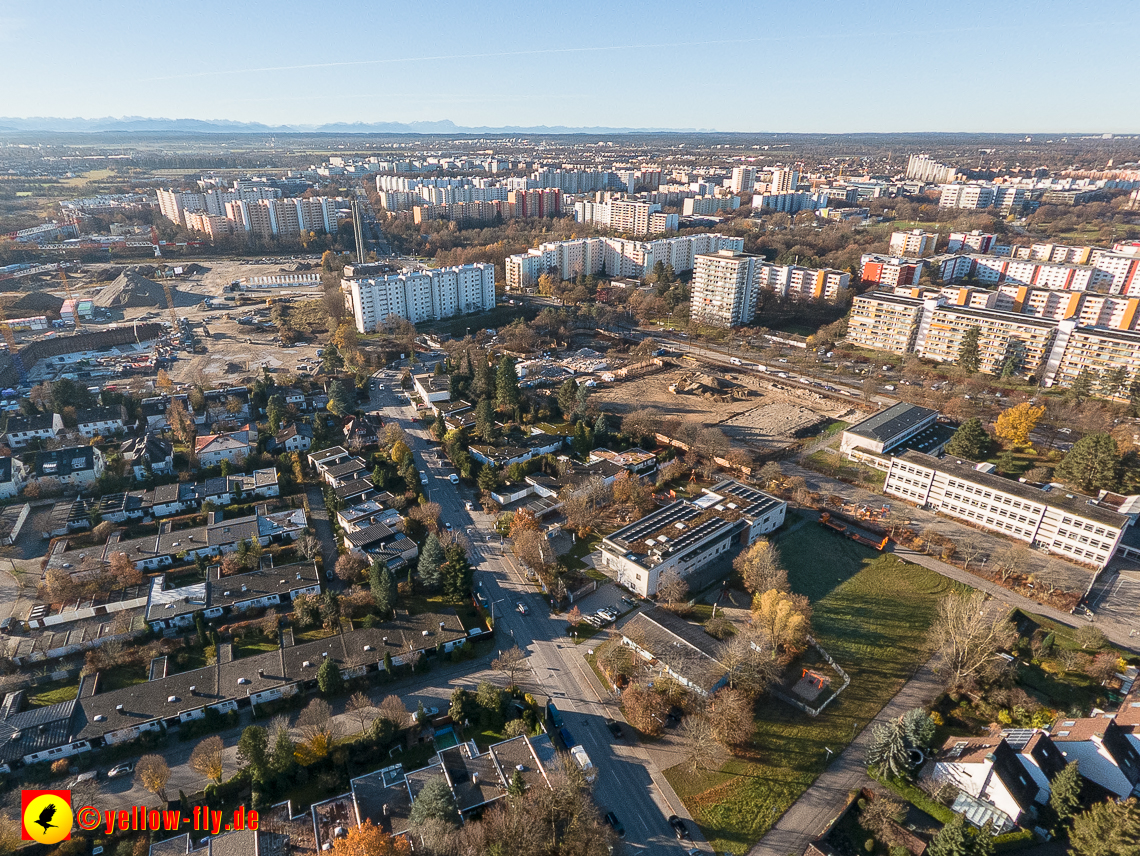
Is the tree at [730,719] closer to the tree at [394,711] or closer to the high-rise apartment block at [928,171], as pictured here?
the tree at [394,711]

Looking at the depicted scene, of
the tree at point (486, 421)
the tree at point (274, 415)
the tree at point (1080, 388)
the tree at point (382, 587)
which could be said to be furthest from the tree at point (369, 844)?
the tree at point (1080, 388)

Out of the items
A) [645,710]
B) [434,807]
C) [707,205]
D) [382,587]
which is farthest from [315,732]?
[707,205]

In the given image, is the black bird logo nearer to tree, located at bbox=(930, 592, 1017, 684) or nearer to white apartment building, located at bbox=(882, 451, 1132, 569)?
tree, located at bbox=(930, 592, 1017, 684)

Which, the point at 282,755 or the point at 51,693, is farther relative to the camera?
the point at 51,693

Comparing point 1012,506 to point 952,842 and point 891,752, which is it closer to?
point 891,752

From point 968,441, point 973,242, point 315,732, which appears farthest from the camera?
point 973,242
